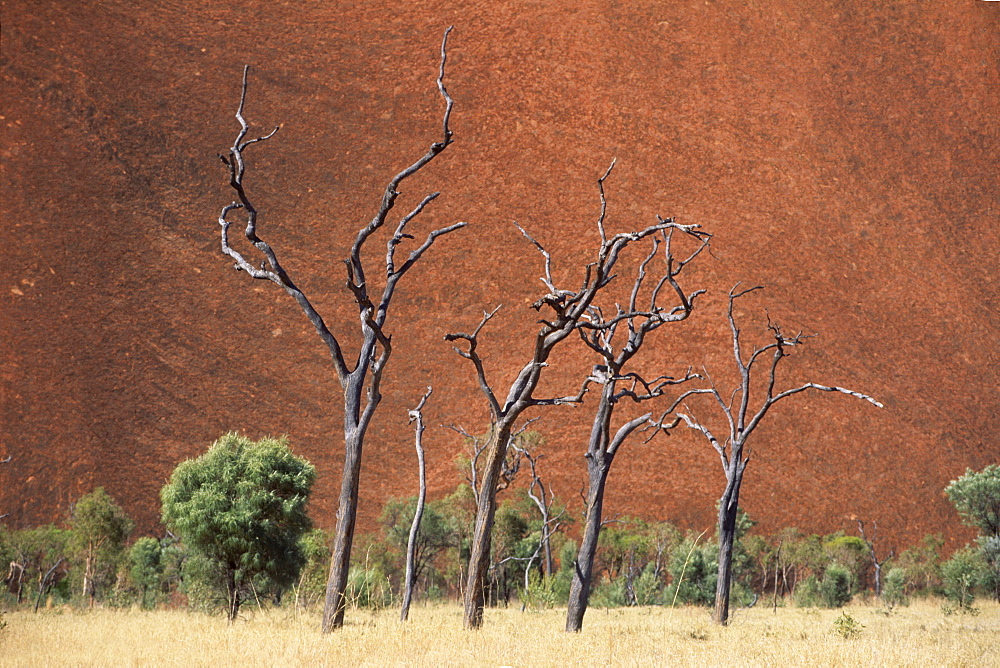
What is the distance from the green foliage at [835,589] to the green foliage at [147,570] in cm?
1911

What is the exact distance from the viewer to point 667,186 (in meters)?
46.1

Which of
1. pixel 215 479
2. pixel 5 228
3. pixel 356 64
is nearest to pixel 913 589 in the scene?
pixel 215 479

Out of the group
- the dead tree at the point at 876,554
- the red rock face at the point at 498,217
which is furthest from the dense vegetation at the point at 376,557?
the red rock face at the point at 498,217

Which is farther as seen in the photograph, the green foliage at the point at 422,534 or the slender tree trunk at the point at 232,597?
the green foliage at the point at 422,534

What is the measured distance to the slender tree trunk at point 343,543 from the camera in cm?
1002

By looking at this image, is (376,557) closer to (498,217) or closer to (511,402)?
(511,402)

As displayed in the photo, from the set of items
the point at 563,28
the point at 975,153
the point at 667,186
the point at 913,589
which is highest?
the point at 563,28

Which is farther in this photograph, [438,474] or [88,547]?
[438,474]

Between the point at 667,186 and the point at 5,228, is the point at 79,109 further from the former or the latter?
the point at 667,186

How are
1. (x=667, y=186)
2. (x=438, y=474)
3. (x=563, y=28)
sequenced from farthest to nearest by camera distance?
(x=563, y=28) → (x=667, y=186) → (x=438, y=474)

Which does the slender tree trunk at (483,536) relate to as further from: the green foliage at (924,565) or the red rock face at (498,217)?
the red rock face at (498,217)

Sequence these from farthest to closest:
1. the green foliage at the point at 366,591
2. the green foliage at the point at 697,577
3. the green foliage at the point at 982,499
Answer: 1. the green foliage at the point at 982,499
2. the green foliage at the point at 697,577
3. the green foliage at the point at 366,591

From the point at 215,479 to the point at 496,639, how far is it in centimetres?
787

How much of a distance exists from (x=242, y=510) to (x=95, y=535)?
459 inches
